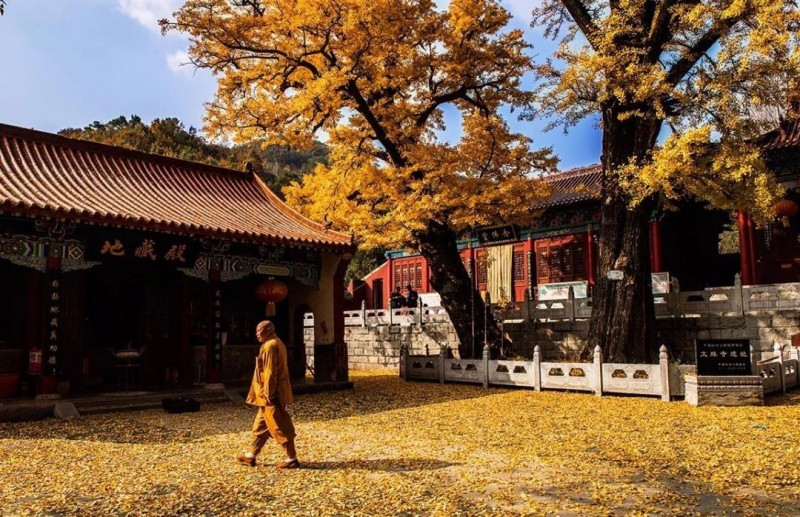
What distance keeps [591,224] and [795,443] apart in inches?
512

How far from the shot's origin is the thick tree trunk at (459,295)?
A: 50.7 ft

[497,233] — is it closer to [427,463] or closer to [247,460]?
[427,463]

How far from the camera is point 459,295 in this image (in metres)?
15.6

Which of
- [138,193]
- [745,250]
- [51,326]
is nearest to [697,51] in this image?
[745,250]

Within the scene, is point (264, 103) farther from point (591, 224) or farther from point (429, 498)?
point (429, 498)

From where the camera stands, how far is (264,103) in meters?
15.0

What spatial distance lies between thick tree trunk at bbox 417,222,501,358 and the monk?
9.29 m

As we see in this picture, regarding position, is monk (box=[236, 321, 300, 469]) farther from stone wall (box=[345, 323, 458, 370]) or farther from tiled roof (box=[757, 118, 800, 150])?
tiled roof (box=[757, 118, 800, 150])

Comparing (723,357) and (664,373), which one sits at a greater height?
(723,357)

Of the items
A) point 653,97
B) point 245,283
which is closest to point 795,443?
point 653,97

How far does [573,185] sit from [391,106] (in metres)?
9.28

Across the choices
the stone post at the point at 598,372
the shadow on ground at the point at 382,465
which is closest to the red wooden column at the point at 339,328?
the stone post at the point at 598,372

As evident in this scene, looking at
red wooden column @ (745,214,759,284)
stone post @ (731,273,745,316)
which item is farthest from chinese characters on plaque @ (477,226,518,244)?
red wooden column @ (745,214,759,284)

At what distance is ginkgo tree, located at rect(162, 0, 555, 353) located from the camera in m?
13.6
